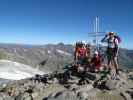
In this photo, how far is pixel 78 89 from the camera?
2248 centimetres

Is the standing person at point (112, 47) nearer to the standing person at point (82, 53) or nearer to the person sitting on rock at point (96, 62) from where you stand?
the person sitting on rock at point (96, 62)

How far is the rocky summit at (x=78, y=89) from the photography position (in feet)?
70.8

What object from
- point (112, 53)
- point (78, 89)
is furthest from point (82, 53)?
point (78, 89)

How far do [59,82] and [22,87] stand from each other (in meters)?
3.94

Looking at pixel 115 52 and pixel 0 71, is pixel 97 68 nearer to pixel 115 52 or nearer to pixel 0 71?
pixel 115 52

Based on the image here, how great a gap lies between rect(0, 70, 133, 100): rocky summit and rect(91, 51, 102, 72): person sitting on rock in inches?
39.6

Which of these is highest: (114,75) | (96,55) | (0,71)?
(96,55)

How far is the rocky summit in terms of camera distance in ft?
70.8

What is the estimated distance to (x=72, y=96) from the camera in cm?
2130

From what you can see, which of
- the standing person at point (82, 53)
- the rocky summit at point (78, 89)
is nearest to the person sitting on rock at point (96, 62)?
the rocky summit at point (78, 89)

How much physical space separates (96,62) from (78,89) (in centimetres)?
411

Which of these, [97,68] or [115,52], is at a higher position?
[115,52]

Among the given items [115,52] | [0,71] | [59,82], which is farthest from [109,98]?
[0,71]

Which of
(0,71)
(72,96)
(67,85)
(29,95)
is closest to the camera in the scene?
(72,96)
